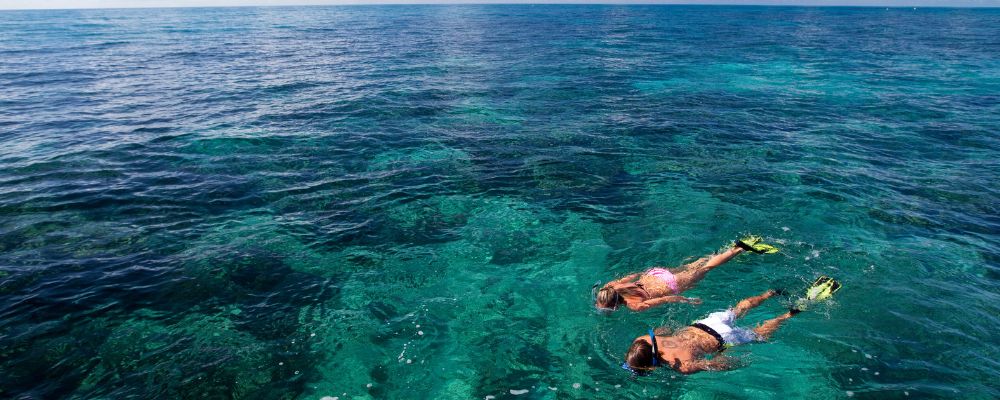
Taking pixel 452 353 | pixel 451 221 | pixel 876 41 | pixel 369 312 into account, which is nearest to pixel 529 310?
pixel 452 353

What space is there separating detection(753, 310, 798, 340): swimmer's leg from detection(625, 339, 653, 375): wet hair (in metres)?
3.11

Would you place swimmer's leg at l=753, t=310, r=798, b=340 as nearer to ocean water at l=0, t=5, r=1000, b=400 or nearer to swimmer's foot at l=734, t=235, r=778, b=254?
ocean water at l=0, t=5, r=1000, b=400

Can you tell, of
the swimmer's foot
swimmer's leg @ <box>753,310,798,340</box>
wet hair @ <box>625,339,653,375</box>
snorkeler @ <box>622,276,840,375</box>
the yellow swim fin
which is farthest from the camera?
the swimmer's foot

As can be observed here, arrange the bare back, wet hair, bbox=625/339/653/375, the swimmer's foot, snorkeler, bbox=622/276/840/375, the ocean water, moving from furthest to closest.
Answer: the swimmer's foot, the ocean water, the bare back, snorkeler, bbox=622/276/840/375, wet hair, bbox=625/339/653/375

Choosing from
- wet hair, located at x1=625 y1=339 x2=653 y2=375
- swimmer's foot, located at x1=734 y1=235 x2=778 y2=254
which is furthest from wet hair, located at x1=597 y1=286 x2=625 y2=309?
swimmer's foot, located at x1=734 y1=235 x2=778 y2=254

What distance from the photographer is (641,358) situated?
27.3 feet

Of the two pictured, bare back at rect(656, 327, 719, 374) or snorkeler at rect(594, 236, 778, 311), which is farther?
snorkeler at rect(594, 236, 778, 311)

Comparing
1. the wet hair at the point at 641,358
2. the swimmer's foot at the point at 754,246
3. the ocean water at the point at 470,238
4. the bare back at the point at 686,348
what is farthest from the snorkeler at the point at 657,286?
the wet hair at the point at 641,358

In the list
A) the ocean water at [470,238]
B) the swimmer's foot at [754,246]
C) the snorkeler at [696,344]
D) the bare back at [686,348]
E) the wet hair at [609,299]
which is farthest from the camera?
the swimmer's foot at [754,246]

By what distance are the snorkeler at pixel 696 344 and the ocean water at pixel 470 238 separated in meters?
0.31

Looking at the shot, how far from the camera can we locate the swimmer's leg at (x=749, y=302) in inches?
409

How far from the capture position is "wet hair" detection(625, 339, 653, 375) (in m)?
8.31

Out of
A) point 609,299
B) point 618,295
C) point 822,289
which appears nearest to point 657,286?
point 618,295

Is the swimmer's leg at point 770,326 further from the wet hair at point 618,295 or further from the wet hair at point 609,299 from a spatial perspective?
the wet hair at point 609,299
